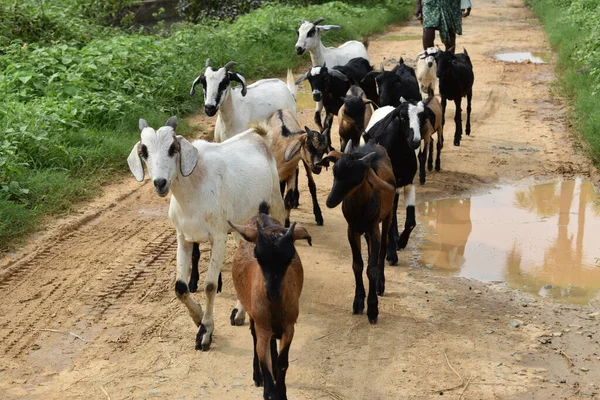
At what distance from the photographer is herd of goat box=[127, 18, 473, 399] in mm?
5312

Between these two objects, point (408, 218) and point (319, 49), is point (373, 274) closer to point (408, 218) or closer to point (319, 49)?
point (408, 218)

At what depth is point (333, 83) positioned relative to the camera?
1094 centimetres

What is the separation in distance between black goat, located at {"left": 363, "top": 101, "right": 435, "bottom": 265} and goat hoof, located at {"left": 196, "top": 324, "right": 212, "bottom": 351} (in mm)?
2369

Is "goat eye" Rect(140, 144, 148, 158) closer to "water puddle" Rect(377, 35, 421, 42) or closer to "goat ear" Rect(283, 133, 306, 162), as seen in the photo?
"goat ear" Rect(283, 133, 306, 162)

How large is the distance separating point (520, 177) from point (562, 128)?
96.7 inches

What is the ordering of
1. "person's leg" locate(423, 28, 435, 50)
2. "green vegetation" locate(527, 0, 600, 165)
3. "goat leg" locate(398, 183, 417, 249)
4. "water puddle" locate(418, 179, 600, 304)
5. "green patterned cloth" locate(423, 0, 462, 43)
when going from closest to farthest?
"water puddle" locate(418, 179, 600, 304) → "goat leg" locate(398, 183, 417, 249) → "green vegetation" locate(527, 0, 600, 165) → "green patterned cloth" locate(423, 0, 462, 43) → "person's leg" locate(423, 28, 435, 50)

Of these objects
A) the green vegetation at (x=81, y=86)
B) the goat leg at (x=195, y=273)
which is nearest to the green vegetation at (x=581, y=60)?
the green vegetation at (x=81, y=86)

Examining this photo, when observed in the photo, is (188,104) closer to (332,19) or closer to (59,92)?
(59,92)

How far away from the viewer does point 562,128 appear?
12.5 m

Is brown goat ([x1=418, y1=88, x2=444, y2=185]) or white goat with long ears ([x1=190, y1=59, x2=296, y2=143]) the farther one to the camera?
brown goat ([x1=418, y1=88, x2=444, y2=185])

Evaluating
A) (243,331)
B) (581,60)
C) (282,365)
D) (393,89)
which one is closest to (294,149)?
(243,331)

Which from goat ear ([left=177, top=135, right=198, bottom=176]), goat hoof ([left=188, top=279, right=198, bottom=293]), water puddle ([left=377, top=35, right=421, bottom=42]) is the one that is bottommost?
goat hoof ([left=188, top=279, right=198, bottom=293])

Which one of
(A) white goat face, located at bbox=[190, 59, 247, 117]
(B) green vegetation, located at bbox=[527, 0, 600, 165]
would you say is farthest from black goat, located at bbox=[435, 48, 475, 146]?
(A) white goat face, located at bbox=[190, 59, 247, 117]

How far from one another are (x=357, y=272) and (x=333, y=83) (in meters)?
4.52
